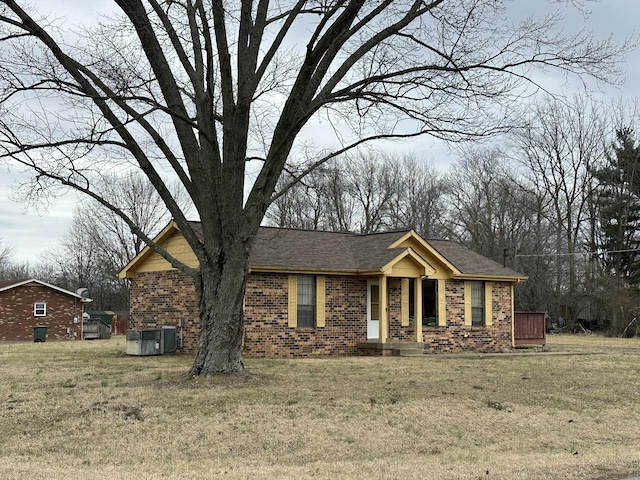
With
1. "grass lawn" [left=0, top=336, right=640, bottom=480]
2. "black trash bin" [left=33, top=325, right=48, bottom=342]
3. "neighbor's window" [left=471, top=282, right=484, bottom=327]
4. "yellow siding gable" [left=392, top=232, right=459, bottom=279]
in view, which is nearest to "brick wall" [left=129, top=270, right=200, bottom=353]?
"grass lawn" [left=0, top=336, right=640, bottom=480]

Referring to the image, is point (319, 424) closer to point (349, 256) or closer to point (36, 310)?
point (349, 256)


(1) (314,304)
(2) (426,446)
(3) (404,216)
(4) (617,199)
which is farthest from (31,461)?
(4) (617,199)

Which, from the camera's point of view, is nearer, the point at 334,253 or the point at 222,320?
the point at 222,320

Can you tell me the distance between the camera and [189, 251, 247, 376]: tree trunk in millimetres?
13797

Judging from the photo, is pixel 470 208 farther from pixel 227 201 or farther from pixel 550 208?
pixel 227 201

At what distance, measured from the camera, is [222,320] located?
13766 millimetres

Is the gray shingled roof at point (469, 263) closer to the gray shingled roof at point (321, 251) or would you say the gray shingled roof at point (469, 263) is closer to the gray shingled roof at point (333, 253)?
the gray shingled roof at point (333, 253)

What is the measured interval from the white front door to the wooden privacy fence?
6.65 meters

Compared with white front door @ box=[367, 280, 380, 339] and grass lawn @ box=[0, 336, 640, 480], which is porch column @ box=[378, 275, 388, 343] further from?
grass lawn @ box=[0, 336, 640, 480]

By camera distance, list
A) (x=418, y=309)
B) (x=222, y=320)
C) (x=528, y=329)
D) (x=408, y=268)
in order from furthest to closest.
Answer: (x=528, y=329), (x=418, y=309), (x=408, y=268), (x=222, y=320)

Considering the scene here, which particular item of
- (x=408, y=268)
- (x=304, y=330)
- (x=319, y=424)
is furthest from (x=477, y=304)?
(x=319, y=424)

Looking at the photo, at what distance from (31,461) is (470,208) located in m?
45.8

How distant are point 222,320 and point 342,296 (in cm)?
942

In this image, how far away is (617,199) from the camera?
49.0 meters
